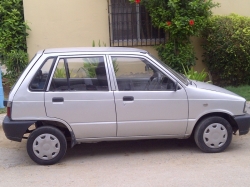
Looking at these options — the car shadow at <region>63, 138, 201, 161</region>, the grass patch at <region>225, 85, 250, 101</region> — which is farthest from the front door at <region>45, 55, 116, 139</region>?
the grass patch at <region>225, 85, 250, 101</region>

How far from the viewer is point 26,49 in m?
Result: 10.8

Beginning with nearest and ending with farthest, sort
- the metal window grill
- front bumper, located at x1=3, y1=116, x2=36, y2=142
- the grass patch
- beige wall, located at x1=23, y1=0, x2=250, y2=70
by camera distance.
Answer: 1. front bumper, located at x1=3, y1=116, x2=36, y2=142
2. the grass patch
3. beige wall, located at x1=23, y1=0, x2=250, y2=70
4. the metal window grill

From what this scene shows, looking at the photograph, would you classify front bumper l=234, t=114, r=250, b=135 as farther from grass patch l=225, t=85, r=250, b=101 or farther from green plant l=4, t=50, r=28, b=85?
green plant l=4, t=50, r=28, b=85

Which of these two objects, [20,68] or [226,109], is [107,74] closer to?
[226,109]

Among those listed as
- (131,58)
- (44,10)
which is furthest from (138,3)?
(131,58)

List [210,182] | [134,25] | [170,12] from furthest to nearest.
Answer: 1. [134,25]
2. [170,12]
3. [210,182]

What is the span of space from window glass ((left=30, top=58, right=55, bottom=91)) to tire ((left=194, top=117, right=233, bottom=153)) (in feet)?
7.72

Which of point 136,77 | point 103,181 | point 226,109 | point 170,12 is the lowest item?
point 103,181

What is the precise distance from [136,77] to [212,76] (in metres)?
5.37

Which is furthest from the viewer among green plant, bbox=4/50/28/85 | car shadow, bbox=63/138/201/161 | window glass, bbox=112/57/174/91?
green plant, bbox=4/50/28/85

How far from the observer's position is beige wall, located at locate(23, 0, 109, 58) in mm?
10578

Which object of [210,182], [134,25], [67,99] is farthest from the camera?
[134,25]

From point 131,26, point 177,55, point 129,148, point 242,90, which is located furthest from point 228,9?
point 129,148

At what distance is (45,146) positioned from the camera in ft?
20.1
